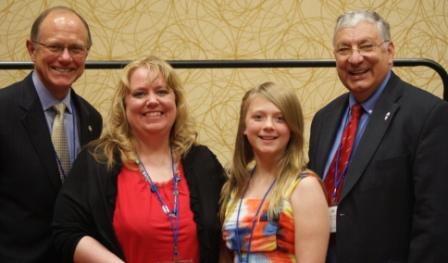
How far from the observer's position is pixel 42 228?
7.79 ft

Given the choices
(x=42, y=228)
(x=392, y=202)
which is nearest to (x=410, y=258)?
(x=392, y=202)

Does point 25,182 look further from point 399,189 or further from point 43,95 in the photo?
point 399,189

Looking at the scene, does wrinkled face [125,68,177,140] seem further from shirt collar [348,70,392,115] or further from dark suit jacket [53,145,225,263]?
shirt collar [348,70,392,115]

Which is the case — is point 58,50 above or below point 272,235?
above

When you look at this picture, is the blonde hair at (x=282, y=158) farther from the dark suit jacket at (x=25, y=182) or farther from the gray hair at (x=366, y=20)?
the dark suit jacket at (x=25, y=182)

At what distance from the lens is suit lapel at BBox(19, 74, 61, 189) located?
7.79ft

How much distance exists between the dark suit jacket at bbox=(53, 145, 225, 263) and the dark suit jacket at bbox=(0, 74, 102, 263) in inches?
4.1

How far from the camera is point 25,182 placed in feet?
7.69

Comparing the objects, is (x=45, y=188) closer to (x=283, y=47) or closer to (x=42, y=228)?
(x=42, y=228)

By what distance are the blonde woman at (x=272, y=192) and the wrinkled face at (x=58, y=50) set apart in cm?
69

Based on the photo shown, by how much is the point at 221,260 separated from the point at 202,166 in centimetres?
35

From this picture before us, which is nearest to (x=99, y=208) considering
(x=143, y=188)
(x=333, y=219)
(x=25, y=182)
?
(x=143, y=188)

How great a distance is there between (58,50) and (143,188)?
0.64 meters

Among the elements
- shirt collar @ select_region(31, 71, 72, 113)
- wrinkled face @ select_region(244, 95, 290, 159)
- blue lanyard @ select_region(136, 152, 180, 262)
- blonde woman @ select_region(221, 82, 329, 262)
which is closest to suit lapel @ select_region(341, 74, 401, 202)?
blonde woman @ select_region(221, 82, 329, 262)
